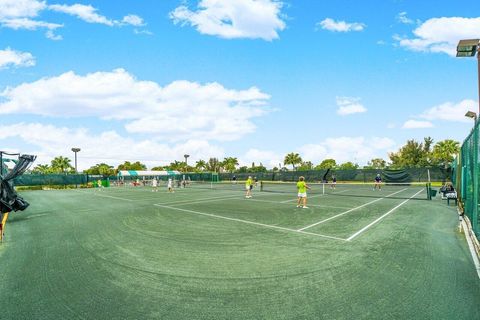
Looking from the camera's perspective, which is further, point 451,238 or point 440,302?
point 451,238

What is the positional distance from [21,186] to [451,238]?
57.6 m

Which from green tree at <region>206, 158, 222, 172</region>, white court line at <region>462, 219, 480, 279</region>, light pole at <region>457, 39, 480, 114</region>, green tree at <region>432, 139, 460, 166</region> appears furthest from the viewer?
green tree at <region>206, 158, 222, 172</region>

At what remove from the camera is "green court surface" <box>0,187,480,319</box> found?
13.9 feet

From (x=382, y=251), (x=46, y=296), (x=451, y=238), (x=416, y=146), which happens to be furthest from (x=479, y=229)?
(x=416, y=146)

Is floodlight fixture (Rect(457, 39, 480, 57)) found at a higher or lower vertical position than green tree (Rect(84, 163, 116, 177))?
higher

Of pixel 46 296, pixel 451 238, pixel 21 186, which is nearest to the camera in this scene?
pixel 46 296

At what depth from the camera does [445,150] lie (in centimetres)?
6269

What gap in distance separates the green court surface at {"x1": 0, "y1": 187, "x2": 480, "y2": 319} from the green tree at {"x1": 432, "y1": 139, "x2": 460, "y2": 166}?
6147 cm

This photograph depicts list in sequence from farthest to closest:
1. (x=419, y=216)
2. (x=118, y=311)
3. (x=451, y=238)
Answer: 1. (x=419, y=216)
2. (x=451, y=238)
3. (x=118, y=311)

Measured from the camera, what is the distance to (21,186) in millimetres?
47750

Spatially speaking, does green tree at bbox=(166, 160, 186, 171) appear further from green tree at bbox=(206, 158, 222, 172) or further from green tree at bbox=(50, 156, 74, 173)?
green tree at bbox=(50, 156, 74, 173)

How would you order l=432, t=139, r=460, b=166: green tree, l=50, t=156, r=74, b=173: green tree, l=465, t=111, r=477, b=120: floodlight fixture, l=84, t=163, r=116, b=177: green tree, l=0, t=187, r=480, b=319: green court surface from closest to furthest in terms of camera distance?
1. l=0, t=187, r=480, b=319: green court surface
2. l=465, t=111, r=477, b=120: floodlight fixture
3. l=432, t=139, r=460, b=166: green tree
4. l=50, t=156, r=74, b=173: green tree
5. l=84, t=163, r=116, b=177: green tree

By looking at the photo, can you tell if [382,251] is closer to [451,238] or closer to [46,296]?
[451,238]

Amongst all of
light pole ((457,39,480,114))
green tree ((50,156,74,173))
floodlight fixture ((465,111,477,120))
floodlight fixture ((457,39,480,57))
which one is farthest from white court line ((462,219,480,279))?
green tree ((50,156,74,173))
